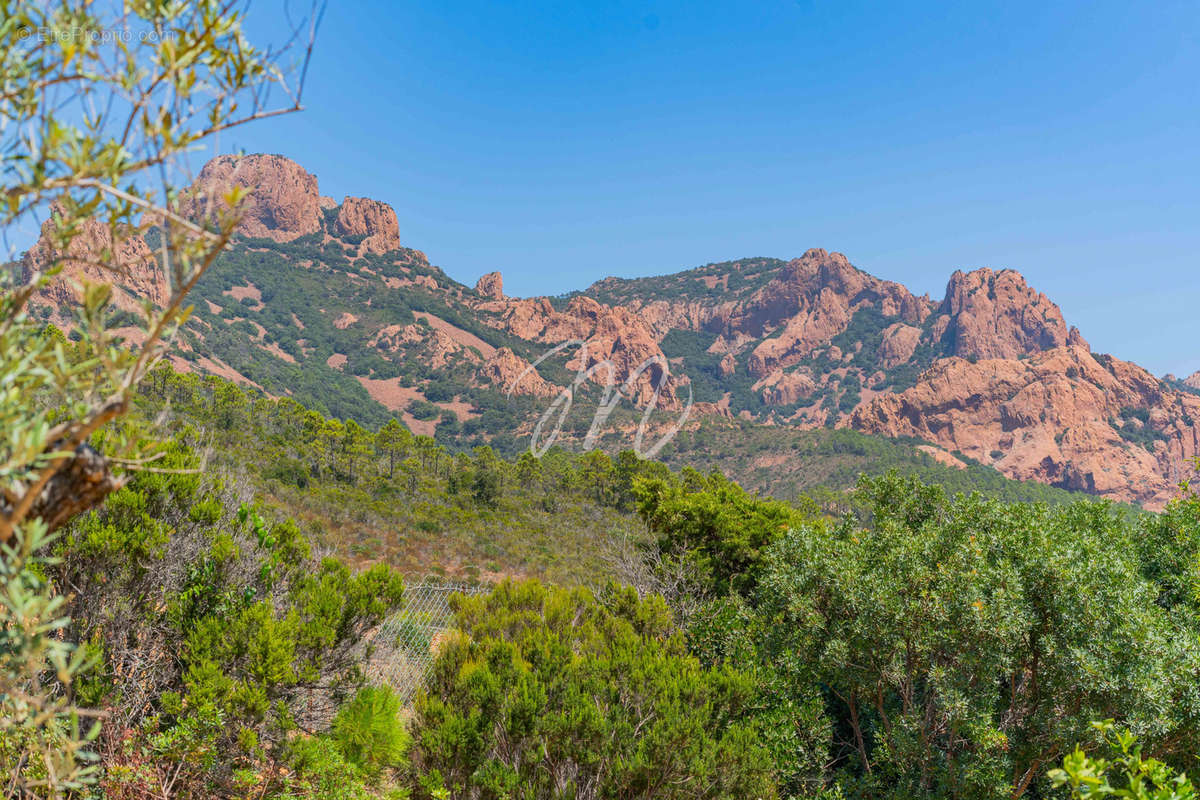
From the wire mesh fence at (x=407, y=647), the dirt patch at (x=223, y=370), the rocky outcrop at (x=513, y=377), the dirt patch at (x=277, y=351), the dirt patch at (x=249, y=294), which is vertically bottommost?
the wire mesh fence at (x=407, y=647)

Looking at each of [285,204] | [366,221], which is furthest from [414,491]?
[285,204]

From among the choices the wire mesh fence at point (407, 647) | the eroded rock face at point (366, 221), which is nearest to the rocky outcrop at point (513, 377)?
the eroded rock face at point (366, 221)

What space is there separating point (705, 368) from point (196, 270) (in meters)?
150

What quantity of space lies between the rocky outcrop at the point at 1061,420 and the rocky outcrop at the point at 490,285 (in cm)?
7202

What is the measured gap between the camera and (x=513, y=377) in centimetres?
9150

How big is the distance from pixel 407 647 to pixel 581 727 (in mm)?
3870

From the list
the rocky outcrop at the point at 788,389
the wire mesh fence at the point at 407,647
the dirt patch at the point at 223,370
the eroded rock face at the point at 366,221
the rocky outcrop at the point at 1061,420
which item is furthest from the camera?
the rocky outcrop at the point at 788,389

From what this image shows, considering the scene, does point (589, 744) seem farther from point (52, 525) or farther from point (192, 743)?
point (52, 525)

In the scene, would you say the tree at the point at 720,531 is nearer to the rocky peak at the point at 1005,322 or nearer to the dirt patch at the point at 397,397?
the dirt patch at the point at 397,397

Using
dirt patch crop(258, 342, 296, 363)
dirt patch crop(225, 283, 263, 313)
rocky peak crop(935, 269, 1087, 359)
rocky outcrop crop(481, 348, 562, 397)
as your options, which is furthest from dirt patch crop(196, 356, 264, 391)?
rocky peak crop(935, 269, 1087, 359)

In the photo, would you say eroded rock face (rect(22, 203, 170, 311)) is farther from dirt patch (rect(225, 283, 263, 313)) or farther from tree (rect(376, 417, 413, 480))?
dirt patch (rect(225, 283, 263, 313))

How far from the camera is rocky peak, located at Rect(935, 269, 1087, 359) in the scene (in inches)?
5054

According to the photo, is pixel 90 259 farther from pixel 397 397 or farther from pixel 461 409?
pixel 397 397

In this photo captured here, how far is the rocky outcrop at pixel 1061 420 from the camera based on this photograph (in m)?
76.6
